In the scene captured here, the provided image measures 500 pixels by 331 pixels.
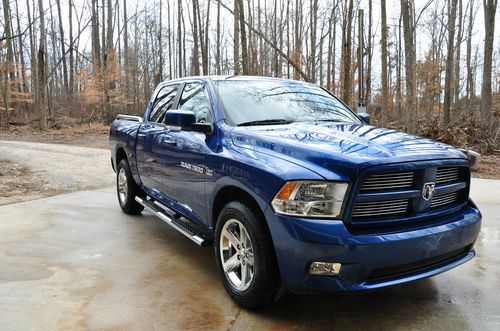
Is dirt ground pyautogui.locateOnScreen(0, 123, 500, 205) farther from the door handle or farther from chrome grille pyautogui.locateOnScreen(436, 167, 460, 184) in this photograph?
chrome grille pyautogui.locateOnScreen(436, 167, 460, 184)

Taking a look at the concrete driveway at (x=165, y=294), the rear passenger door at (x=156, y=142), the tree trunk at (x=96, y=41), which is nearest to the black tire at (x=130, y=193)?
the rear passenger door at (x=156, y=142)

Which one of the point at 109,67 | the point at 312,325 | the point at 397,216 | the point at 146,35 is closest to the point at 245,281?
the point at 312,325

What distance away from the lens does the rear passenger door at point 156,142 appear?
473cm

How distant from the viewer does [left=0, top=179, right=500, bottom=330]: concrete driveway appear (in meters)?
3.06

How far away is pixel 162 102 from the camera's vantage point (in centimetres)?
548

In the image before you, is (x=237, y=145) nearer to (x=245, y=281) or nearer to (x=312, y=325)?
(x=245, y=281)

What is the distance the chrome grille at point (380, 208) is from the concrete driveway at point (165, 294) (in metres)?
0.82

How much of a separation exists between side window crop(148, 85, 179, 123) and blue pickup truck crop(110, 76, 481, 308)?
0.95 m

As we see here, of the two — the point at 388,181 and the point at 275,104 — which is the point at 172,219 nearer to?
the point at 275,104

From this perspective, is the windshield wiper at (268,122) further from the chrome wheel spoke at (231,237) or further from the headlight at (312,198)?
the headlight at (312,198)

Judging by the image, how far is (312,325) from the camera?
3027mm

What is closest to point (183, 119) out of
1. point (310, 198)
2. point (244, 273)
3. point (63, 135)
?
point (244, 273)

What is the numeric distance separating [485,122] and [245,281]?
12976mm

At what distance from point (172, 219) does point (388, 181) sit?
2432mm
